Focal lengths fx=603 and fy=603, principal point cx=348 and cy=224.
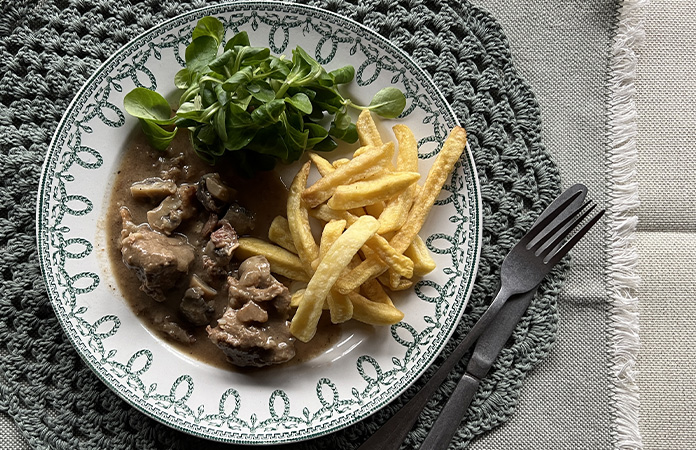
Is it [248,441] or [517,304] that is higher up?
[517,304]

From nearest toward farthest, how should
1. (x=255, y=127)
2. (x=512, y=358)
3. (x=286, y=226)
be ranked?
(x=255, y=127), (x=286, y=226), (x=512, y=358)

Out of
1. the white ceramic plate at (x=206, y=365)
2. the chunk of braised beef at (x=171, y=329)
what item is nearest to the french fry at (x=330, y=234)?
the white ceramic plate at (x=206, y=365)

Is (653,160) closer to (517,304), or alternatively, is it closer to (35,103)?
(517,304)

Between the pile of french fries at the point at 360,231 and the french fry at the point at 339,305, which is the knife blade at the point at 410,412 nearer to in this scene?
the pile of french fries at the point at 360,231

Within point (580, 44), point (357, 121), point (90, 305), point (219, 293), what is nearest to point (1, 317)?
point (90, 305)

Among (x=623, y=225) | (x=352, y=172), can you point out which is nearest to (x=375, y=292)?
(x=352, y=172)

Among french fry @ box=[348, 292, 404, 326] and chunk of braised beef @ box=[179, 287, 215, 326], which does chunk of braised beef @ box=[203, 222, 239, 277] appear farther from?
french fry @ box=[348, 292, 404, 326]
